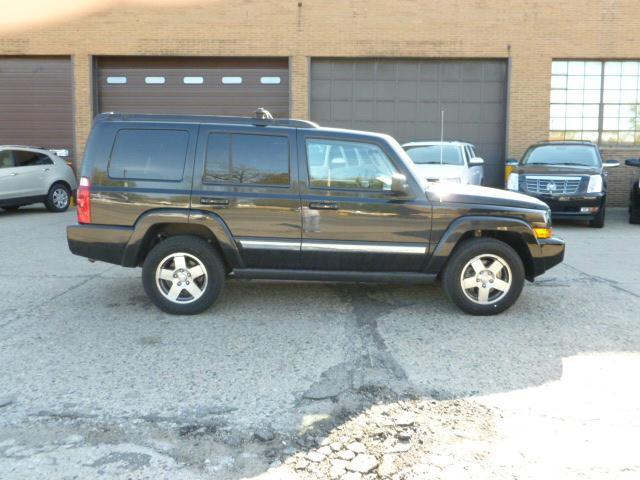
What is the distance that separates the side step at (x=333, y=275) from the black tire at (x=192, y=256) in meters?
0.22

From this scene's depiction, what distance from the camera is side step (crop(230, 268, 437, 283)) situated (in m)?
5.71

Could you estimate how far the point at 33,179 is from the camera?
48.5 feet

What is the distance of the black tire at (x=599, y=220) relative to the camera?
12.7m

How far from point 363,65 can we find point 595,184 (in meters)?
7.79

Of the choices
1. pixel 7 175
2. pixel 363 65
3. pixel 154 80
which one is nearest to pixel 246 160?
pixel 7 175

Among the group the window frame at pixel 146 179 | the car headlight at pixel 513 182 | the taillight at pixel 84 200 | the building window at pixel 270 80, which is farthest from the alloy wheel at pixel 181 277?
the building window at pixel 270 80

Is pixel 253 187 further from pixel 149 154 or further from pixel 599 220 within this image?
pixel 599 220

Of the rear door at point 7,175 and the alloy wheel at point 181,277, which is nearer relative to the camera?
the alloy wheel at point 181,277

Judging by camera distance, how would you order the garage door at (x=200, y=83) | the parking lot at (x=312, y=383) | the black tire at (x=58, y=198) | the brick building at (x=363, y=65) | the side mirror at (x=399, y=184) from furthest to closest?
the garage door at (x=200, y=83) < the brick building at (x=363, y=65) < the black tire at (x=58, y=198) < the side mirror at (x=399, y=184) < the parking lot at (x=312, y=383)

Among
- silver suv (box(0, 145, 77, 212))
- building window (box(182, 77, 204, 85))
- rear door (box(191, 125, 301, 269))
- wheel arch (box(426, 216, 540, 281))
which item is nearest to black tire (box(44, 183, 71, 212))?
silver suv (box(0, 145, 77, 212))

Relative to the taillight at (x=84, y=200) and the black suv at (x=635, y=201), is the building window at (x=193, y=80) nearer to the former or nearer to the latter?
the black suv at (x=635, y=201)

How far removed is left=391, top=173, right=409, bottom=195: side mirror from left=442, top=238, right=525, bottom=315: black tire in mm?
796

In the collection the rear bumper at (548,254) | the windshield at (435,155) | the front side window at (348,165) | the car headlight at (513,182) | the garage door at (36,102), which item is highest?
the garage door at (36,102)

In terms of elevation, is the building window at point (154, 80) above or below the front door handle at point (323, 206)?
above
